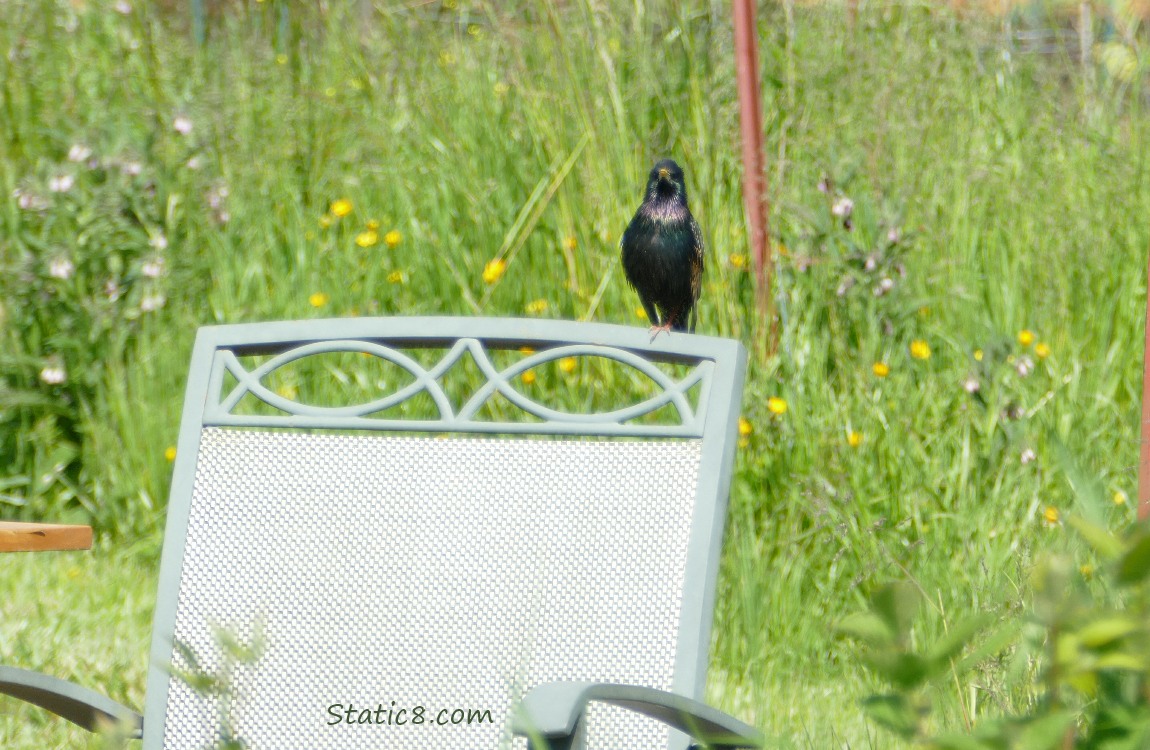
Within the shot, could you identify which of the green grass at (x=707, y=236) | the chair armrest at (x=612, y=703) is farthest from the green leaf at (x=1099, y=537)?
the green grass at (x=707, y=236)

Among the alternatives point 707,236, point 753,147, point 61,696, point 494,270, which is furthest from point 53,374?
point 61,696

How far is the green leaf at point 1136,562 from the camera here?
0.42 metres

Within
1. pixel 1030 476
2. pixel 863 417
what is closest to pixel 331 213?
pixel 863 417

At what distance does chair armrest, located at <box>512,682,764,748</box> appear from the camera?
104cm

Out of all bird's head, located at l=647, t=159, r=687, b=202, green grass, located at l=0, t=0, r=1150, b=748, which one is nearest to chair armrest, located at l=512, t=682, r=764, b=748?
green grass, located at l=0, t=0, r=1150, b=748

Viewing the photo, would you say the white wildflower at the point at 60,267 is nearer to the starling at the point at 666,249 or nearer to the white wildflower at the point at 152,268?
the white wildflower at the point at 152,268

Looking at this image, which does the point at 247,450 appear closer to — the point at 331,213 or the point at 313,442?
the point at 313,442

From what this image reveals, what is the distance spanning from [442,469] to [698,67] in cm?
218

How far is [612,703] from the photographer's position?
119 cm

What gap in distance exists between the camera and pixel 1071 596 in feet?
1.49

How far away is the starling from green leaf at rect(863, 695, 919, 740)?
2286mm

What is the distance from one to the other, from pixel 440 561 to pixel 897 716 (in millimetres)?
1249

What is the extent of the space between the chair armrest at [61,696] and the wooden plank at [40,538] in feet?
0.47

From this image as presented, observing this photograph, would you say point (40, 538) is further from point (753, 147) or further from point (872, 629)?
point (753, 147)
